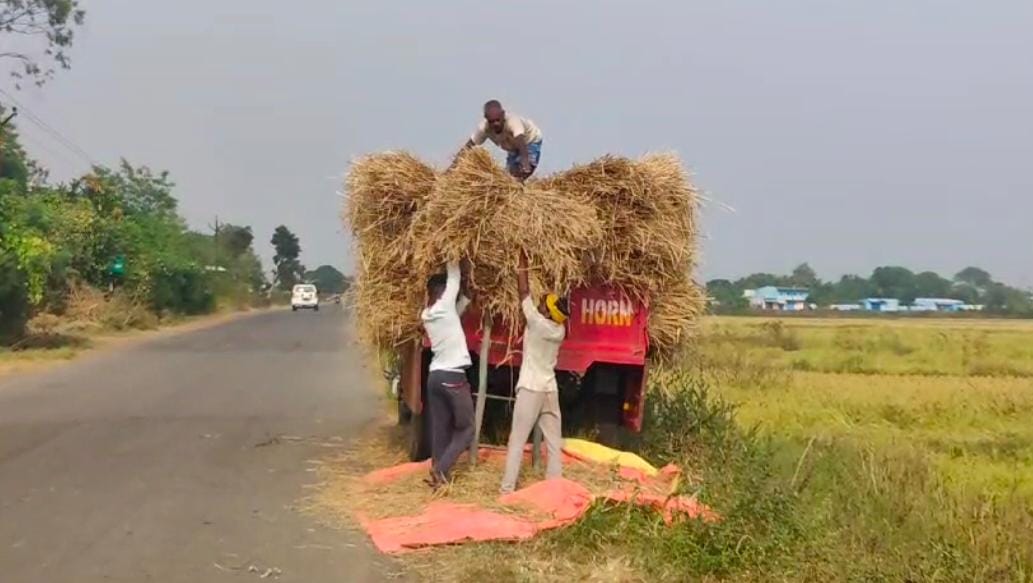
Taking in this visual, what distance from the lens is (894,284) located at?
11300cm

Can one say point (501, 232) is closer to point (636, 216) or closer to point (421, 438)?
Answer: point (636, 216)

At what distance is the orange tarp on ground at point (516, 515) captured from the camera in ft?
25.8

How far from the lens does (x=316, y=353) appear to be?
91.0 ft

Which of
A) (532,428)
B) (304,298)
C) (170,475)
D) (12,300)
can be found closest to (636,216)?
(532,428)

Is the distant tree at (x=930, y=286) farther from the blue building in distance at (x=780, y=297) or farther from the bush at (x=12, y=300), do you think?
the bush at (x=12, y=300)

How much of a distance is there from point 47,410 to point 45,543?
313 inches

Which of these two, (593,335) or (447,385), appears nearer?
(447,385)

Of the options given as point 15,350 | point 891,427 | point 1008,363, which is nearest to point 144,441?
point 891,427

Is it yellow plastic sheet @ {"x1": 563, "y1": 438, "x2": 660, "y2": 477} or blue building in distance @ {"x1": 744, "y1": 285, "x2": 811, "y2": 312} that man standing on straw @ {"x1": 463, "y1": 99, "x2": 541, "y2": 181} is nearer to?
yellow plastic sheet @ {"x1": 563, "y1": 438, "x2": 660, "y2": 477}

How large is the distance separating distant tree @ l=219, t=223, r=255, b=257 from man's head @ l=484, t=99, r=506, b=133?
248 feet

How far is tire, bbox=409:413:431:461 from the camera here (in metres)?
10.6

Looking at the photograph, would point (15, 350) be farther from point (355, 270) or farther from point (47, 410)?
point (355, 270)

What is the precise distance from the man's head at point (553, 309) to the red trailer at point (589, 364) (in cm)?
66

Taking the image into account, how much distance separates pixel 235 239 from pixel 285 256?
17649 millimetres
